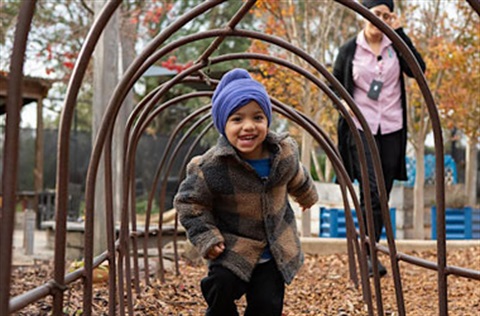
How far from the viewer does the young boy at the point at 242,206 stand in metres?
2.78

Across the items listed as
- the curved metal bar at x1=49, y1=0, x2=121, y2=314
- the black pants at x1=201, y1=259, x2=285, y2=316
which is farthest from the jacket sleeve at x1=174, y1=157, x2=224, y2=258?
the curved metal bar at x1=49, y1=0, x2=121, y2=314

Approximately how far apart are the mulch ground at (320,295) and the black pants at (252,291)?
5.09 ft

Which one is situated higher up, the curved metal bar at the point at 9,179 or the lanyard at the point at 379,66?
the lanyard at the point at 379,66

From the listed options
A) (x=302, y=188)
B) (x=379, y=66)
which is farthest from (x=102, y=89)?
(x=302, y=188)

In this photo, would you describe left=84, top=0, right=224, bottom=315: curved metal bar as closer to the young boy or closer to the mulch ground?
the young boy

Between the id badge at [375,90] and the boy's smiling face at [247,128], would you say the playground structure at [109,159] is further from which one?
the id badge at [375,90]

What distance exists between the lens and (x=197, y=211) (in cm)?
281

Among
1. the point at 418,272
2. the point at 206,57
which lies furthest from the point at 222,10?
the point at 206,57

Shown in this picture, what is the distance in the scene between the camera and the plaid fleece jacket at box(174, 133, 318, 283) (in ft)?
9.20

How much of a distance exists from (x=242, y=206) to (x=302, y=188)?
0.31m

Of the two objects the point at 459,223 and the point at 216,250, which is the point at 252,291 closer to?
→ the point at 216,250

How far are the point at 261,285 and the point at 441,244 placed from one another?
0.68 meters

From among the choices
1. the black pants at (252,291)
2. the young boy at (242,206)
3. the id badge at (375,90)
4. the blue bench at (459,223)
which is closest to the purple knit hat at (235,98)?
the young boy at (242,206)

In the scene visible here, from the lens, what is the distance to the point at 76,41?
1538 cm
